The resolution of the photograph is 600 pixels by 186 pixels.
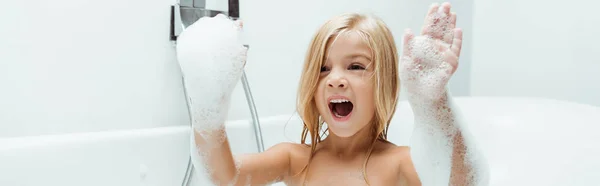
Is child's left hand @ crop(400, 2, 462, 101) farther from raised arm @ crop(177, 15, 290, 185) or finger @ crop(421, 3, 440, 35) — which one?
raised arm @ crop(177, 15, 290, 185)

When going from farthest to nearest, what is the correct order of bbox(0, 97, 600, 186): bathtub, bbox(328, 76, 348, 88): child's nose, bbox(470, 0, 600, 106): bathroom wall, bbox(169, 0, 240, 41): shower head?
bbox(470, 0, 600, 106): bathroom wall < bbox(169, 0, 240, 41): shower head < bbox(0, 97, 600, 186): bathtub < bbox(328, 76, 348, 88): child's nose

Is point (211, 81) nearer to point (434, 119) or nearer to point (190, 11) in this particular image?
point (434, 119)

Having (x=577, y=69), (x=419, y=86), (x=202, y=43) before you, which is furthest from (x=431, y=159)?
(x=577, y=69)

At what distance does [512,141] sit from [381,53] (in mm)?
559

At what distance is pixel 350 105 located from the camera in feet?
2.53

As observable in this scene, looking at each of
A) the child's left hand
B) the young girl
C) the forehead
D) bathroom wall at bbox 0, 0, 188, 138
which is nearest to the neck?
the young girl

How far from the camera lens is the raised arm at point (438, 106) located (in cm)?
57

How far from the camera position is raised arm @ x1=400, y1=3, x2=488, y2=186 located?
57 centimetres

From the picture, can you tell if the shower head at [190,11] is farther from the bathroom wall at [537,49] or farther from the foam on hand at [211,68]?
the bathroom wall at [537,49]

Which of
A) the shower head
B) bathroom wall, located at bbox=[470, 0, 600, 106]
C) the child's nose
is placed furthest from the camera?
bathroom wall, located at bbox=[470, 0, 600, 106]

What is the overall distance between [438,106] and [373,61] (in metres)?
0.18

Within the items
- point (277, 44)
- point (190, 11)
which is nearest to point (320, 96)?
point (190, 11)

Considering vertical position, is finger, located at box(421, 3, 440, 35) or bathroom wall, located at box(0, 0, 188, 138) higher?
finger, located at box(421, 3, 440, 35)

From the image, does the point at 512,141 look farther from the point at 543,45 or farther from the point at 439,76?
the point at 439,76
